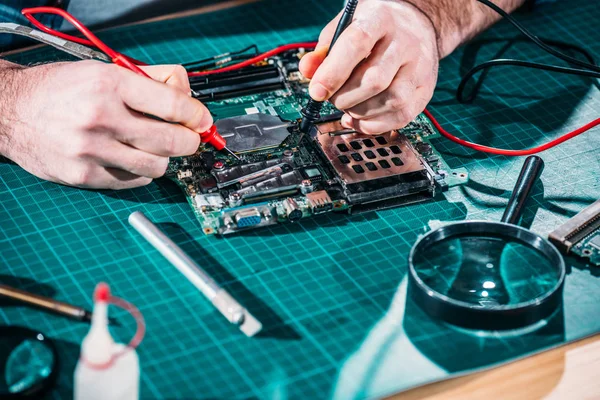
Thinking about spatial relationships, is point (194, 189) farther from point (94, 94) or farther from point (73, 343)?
point (73, 343)

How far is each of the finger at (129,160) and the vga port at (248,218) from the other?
222 mm

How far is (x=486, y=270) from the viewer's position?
1821 millimetres

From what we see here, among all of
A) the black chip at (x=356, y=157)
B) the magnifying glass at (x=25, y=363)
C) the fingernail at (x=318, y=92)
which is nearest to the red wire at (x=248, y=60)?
the black chip at (x=356, y=157)

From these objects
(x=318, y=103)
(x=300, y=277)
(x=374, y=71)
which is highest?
(x=374, y=71)

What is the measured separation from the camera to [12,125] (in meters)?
2.06

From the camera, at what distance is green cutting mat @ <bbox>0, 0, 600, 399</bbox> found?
5.47 feet

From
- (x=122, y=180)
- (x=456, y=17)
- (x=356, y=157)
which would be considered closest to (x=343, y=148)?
(x=356, y=157)

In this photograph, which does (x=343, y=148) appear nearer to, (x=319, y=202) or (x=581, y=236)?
(x=319, y=202)

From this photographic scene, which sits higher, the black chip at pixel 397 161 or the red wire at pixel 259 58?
the red wire at pixel 259 58

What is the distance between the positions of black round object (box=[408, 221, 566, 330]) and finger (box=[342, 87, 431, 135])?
411 mm

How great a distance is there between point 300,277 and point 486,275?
1.37 ft

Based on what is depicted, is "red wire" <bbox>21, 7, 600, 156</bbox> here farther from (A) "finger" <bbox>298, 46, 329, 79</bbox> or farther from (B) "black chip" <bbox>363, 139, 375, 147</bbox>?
(A) "finger" <bbox>298, 46, 329, 79</bbox>

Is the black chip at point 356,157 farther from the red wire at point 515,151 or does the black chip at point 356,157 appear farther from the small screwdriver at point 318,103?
the red wire at point 515,151

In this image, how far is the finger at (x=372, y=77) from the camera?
2.08m
